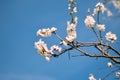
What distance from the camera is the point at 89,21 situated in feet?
23.8

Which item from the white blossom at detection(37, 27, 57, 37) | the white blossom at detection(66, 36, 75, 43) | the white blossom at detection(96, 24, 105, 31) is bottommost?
the white blossom at detection(66, 36, 75, 43)

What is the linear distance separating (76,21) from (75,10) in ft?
1.04

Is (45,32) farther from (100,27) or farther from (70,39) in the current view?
(100,27)

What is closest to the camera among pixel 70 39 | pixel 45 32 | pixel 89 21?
pixel 70 39

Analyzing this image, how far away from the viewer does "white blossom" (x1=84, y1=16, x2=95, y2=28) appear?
7148mm

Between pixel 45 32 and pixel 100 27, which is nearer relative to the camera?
pixel 100 27

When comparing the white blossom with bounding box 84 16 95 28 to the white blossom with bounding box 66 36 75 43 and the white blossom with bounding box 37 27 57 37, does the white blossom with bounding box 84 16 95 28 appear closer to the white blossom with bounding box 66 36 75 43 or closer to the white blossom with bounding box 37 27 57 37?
the white blossom with bounding box 66 36 75 43

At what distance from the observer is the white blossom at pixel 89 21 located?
715cm

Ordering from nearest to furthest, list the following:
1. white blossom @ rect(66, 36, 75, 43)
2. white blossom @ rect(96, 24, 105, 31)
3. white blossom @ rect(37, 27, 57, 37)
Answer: white blossom @ rect(66, 36, 75, 43) → white blossom @ rect(96, 24, 105, 31) → white blossom @ rect(37, 27, 57, 37)

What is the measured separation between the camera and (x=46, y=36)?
7.78 metres

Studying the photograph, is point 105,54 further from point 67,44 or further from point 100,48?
point 67,44

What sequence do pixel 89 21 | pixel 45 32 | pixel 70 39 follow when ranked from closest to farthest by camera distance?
pixel 70 39 < pixel 89 21 < pixel 45 32

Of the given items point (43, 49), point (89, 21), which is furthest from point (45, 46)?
point (89, 21)

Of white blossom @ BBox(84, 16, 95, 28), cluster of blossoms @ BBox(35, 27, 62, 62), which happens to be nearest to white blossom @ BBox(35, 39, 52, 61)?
cluster of blossoms @ BBox(35, 27, 62, 62)
